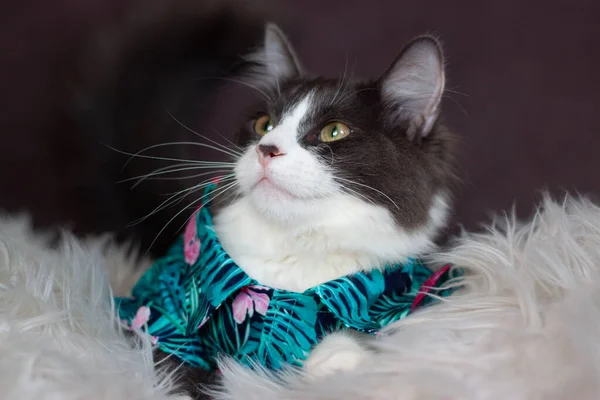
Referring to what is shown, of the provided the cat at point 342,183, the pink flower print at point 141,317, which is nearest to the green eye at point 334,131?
the cat at point 342,183

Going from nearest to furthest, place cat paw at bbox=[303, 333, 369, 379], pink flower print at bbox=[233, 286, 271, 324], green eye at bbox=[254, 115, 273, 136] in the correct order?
cat paw at bbox=[303, 333, 369, 379]
pink flower print at bbox=[233, 286, 271, 324]
green eye at bbox=[254, 115, 273, 136]

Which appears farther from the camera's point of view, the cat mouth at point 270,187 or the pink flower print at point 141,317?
the pink flower print at point 141,317

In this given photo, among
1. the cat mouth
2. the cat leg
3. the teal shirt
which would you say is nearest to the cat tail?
the teal shirt

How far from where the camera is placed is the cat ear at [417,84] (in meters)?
1.03

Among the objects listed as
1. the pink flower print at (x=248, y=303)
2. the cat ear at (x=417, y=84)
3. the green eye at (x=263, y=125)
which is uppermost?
the cat ear at (x=417, y=84)

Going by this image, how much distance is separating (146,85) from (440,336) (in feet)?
3.18

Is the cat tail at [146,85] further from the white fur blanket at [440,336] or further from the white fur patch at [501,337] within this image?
the white fur patch at [501,337]

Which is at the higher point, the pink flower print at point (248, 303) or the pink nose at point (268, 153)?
the pink nose at point (268, 153)

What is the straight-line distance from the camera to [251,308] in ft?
3.26

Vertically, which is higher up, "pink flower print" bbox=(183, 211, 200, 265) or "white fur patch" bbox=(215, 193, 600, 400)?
"white fur patch" bbox=(215, 193, 600, 400)

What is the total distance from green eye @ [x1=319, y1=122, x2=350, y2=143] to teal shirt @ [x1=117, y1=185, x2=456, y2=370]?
238 mm

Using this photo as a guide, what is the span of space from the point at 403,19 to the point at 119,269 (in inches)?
37.5

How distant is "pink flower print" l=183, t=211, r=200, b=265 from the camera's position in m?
1.12

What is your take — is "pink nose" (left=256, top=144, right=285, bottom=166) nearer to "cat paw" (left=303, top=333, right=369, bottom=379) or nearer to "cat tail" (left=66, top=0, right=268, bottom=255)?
"cat paw" (left=303, top=333, right=369, bottom=379)
